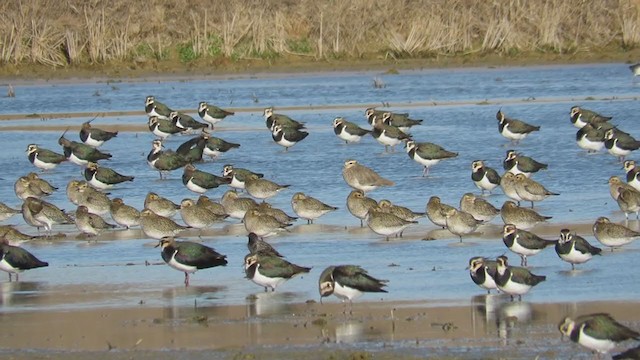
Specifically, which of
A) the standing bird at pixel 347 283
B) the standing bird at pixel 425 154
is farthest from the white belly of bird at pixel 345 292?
the standing bird at pixel 425 154

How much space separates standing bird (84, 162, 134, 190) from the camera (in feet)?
69.7

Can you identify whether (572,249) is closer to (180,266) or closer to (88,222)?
(180,266)

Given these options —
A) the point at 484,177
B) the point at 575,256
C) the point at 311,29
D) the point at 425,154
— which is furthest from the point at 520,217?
the point at 311,29

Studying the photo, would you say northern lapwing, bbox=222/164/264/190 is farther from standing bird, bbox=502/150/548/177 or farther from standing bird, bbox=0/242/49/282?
standing bird, bbox=0/242/49/282

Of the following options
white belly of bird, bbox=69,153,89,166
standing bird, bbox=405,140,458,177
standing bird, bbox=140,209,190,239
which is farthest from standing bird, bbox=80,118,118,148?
standing bird, bbox=140,209,190,239

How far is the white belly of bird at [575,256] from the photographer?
45.6 ft

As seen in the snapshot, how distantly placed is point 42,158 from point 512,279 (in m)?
12.6

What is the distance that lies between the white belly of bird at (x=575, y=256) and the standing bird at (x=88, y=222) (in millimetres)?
5959

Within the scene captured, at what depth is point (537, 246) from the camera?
1435 cm

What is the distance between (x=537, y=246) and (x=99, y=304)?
4.46m

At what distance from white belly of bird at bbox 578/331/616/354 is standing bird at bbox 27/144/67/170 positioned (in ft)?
48.3

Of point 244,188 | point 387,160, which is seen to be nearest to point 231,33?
point 387,160

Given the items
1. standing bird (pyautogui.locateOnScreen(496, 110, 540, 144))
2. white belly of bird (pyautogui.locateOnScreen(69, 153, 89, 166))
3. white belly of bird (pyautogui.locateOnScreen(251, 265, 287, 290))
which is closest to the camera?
white belly of bird (pyautogui.locateOnScreen(251, 265, 287, 290))

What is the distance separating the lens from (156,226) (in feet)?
53.7
